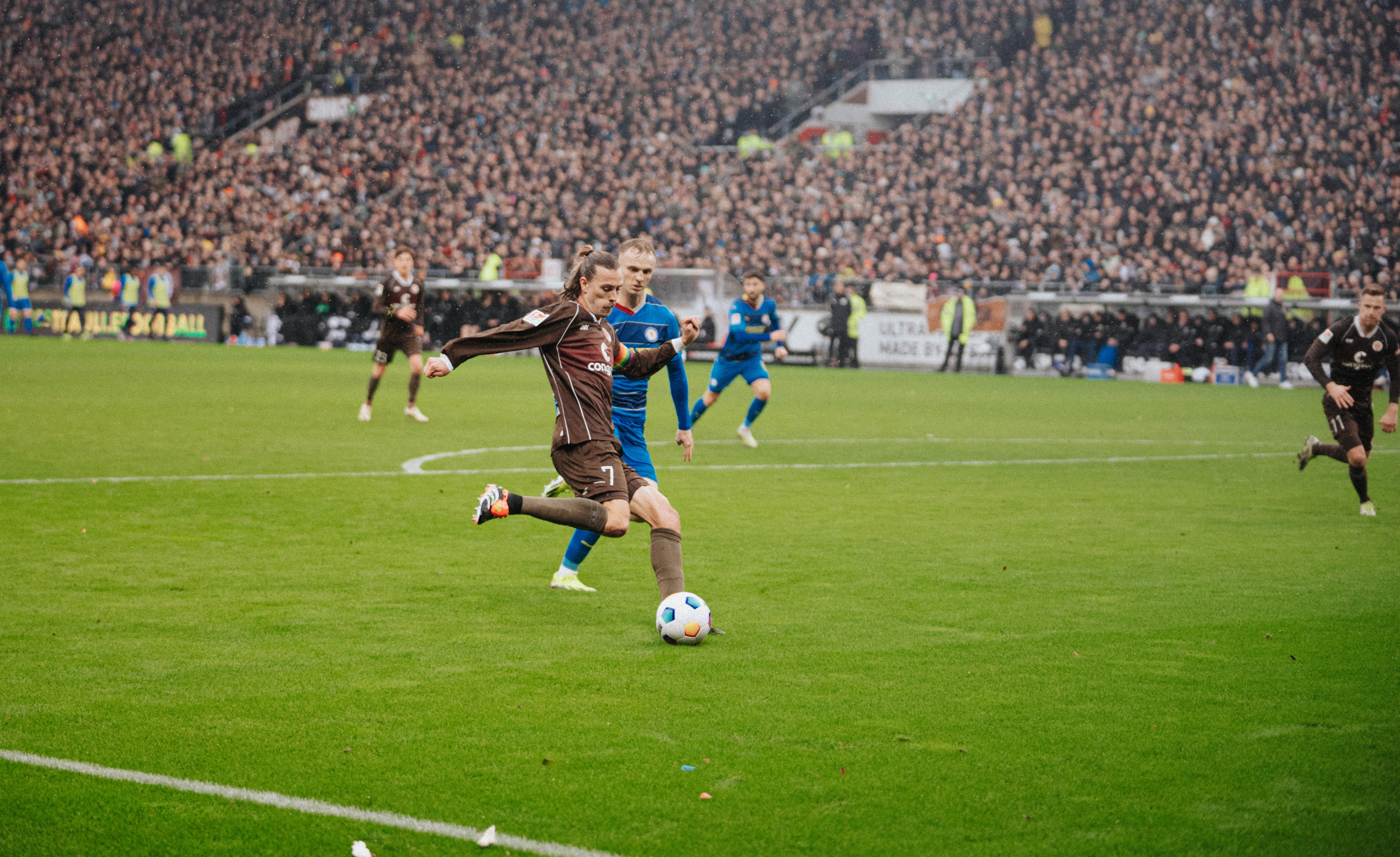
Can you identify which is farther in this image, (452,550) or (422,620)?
(452,550)

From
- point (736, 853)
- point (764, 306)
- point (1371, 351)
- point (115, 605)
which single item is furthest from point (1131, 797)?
Answer: point (764, 306)

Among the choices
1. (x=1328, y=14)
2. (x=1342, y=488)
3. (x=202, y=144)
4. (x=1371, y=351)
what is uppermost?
(x=1328, y=14)

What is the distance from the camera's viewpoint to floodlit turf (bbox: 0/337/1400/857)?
3928mm

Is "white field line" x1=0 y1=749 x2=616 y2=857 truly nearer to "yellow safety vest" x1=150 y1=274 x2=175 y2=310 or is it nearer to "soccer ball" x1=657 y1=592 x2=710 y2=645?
"soccer ball" x1=657 y1=592 x2=710 y2=645

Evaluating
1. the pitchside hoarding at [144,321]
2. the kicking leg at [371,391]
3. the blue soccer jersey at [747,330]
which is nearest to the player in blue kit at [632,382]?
the blue soccer jersey at [747,330]

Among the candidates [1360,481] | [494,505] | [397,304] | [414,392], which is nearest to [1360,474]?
[1360,481]

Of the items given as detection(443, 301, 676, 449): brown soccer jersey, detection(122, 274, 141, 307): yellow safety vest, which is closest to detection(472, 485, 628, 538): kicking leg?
detection(443, 301, 676, 449): brown soccer jersey

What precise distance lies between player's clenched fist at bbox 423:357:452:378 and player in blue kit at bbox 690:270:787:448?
31.6 feet

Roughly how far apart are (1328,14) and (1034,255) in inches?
461

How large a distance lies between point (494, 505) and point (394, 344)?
11.8m

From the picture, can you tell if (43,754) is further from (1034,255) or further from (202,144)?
(202,144)

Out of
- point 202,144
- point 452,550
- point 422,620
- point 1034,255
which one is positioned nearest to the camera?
point 422,620

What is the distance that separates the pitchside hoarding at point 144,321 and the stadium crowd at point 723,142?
281 centimetres

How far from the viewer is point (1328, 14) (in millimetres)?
36781
